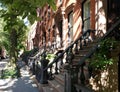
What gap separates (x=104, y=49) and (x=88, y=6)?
21.2 feet

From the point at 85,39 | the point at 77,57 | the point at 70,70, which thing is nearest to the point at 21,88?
the point at 77,57

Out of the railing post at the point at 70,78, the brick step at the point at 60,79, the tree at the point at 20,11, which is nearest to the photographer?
the tree at the point at 20,11

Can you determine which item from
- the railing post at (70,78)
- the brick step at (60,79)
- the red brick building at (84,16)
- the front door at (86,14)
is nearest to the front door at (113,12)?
the red brick building at (84,16)

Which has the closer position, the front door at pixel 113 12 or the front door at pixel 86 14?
the front door at pixel 113 12

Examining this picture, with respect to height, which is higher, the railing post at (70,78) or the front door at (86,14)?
the front door at (86,14)

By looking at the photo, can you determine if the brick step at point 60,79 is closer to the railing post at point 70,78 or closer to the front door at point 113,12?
the front door at point 113,12

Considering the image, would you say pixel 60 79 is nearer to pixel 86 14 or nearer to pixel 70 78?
pixel 70 78

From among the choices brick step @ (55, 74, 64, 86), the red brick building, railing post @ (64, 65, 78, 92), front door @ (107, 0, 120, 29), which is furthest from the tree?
front door @ (107, 0, 120, 29)

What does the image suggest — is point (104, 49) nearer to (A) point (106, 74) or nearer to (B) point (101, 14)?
(A) point (106, 74)

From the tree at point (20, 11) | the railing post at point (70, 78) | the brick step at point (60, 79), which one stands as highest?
the tree at point (20, 11)

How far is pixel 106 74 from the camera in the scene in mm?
9188

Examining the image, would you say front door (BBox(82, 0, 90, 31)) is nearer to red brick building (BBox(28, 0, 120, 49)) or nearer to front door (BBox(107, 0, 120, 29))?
red brick building (BBox(28, 0, 120, 49))

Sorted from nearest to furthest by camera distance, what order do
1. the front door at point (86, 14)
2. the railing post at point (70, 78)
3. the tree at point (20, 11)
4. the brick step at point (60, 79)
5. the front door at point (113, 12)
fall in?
the tree at point (20, 11)
the railing post at point (70, 78)
the brick step at point (60, 79)
the front door at point (113, 12)
the front door at point (86, 14)

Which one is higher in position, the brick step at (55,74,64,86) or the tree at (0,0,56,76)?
the tree at (0,0,56,76)
